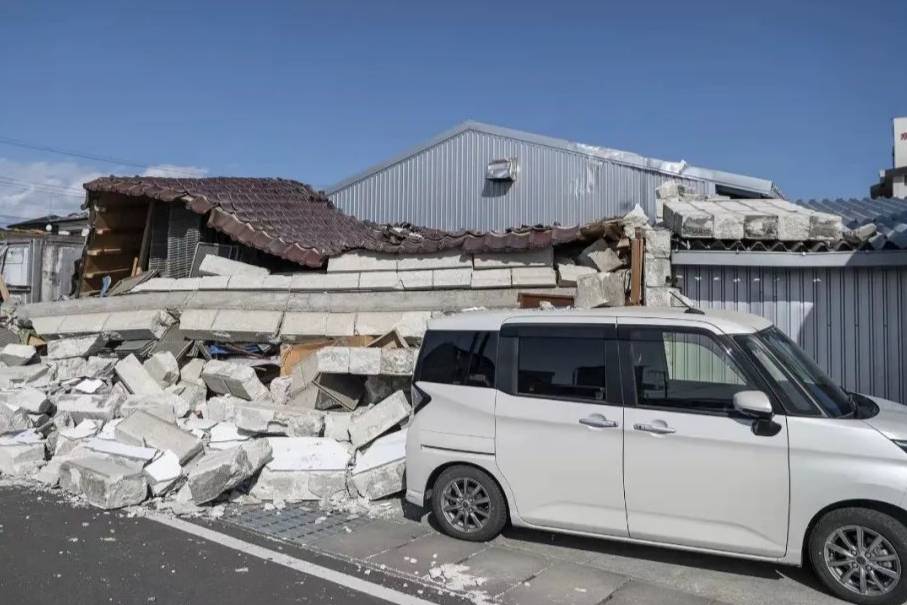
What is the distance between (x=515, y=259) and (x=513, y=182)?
15.2ft

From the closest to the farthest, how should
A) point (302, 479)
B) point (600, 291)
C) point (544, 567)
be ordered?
point (544, 567)
point (302, 479)
point (600, 291)

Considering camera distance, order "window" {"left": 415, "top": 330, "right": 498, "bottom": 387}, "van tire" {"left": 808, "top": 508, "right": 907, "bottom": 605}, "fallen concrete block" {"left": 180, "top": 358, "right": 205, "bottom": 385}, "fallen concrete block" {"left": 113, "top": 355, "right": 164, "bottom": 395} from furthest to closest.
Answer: "fallen concrete block" {"left": 180, "top": 358, "right": 205, "bottom": 385} → "fallen concrete block" {"left": 113, "top": 355, "right": 164, "bottom": 395} → "window" {"left": 415, "top": 330, "right": 498, "bottom": 387} → "van tire" {"left": 808, "top": 508, "right": 907, "bottom": 605}

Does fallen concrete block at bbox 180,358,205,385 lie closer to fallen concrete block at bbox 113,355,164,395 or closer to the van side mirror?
fallen concrete block at bbox 113,355,164,395

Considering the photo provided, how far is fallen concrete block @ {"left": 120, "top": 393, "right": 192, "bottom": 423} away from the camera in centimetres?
930

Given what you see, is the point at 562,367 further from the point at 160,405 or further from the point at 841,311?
the point at 160,405

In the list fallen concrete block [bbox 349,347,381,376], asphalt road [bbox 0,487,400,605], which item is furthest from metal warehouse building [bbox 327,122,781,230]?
asphalt road [bbox 0,487,400,605]

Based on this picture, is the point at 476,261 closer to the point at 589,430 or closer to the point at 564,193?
the point at 564,193

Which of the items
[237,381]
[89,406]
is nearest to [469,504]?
[237,381]

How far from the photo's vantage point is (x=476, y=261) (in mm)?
10727

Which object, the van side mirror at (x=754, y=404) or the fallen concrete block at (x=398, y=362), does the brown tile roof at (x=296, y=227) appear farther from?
the van side mirror at (x=754, y=404)

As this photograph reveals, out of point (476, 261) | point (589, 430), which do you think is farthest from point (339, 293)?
point (589, 430)

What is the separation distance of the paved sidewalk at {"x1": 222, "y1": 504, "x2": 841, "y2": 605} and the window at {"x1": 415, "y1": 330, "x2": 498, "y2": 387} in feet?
4.49

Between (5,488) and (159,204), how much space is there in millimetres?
7818

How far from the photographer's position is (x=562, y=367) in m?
5.78
